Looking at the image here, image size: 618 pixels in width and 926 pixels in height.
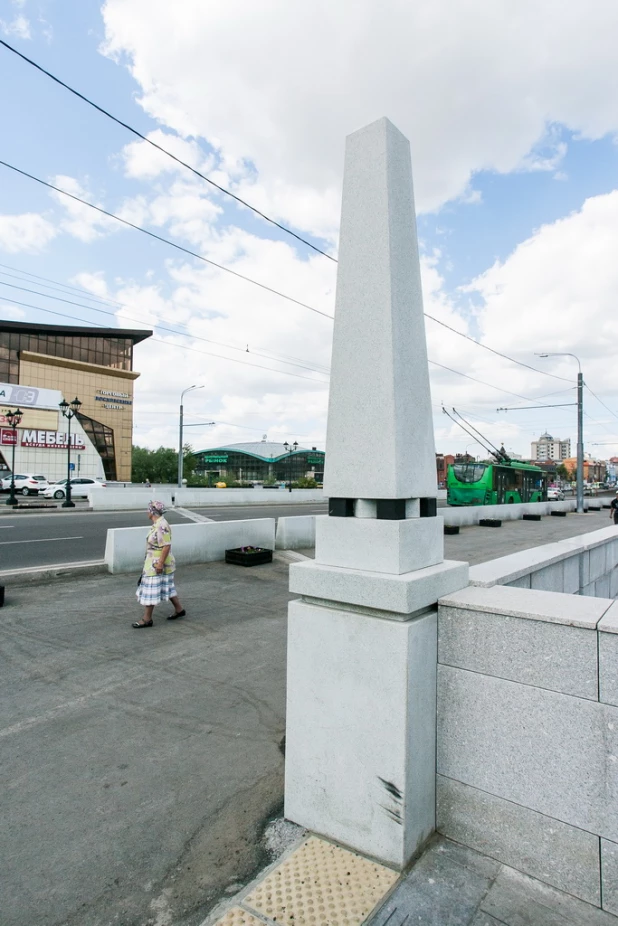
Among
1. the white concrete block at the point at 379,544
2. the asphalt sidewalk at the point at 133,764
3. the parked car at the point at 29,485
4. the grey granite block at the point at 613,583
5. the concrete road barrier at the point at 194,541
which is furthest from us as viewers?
the parked car at the point at 29,485

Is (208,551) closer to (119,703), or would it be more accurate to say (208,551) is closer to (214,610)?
(214,610)

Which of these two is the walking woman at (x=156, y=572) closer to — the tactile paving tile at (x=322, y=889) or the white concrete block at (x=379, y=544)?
the white concrete block at (x=379, y=544)

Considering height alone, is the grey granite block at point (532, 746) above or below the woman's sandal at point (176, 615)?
above

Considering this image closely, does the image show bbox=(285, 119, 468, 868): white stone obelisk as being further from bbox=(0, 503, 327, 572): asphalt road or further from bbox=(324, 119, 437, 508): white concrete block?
bbox=(0, 503, 327, 572): asphalt road

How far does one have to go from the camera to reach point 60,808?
111 inches

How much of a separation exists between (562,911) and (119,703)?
3.35m

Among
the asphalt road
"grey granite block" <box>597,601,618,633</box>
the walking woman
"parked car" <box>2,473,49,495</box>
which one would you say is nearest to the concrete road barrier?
the asphalt road

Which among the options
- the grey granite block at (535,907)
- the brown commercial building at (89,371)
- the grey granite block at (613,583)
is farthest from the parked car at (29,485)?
the grey granite block at (535,907)

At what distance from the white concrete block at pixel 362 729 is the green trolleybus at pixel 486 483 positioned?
26996 mm

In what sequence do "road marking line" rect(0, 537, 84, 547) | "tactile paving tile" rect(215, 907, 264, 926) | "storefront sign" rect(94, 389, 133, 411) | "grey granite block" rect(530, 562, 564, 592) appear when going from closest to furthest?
"tactile paving tile" rect(215, 907, 264, 926), "grey granite block" rect(530, 562, 564, 592), "road marking line" rect(0, 537, 84, 547), "storefront sign" rect(94, 389, 133, 411)

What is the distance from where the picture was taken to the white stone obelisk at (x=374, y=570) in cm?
236

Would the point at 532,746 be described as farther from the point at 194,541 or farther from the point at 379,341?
the point at 194,541

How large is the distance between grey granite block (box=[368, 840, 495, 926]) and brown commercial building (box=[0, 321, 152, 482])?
54.8m

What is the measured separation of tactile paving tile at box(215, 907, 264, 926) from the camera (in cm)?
200
